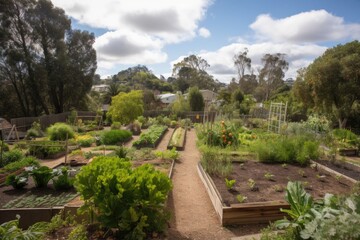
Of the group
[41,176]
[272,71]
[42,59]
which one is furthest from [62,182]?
[272,71]

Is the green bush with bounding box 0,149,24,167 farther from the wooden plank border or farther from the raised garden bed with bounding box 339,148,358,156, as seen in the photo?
the raised garden bed with bounding box 339,148,358,156

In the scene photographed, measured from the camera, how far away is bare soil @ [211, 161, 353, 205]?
492 cm

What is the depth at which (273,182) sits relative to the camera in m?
5.73

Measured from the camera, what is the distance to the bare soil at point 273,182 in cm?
492

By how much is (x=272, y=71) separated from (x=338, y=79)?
25940mm

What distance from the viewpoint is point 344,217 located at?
219 cm

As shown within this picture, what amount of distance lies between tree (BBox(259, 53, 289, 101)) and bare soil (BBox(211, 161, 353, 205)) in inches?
1358

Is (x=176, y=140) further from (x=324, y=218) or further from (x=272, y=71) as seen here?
(x=272, y=71)

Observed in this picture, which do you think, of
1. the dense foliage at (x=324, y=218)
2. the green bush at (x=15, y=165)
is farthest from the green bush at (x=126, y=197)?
the green bush at (x=15, y=165)

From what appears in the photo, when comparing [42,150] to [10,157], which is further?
[42,150]

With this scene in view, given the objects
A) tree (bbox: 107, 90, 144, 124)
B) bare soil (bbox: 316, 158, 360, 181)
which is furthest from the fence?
bare soil (bbox: 316, 158, 360, 181)

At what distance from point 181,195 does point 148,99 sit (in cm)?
2583

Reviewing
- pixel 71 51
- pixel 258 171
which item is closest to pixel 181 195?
pixel 258 171

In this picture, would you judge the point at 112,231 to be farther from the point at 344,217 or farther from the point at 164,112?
the point at 164,112
